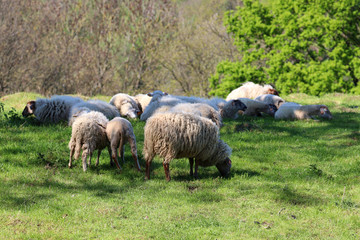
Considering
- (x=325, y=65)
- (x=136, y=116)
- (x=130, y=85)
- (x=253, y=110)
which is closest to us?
(x=136, y=116)

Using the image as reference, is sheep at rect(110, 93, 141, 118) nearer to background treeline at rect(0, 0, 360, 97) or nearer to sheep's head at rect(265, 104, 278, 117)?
sheep's head at rect(265, 104, 278, 117)

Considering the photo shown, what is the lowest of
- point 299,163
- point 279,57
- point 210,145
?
point 299,163

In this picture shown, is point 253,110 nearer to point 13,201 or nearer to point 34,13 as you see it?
point 13,201

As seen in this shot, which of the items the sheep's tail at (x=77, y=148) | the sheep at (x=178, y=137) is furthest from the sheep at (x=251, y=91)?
the sheep's tail at (x=77, y=148)

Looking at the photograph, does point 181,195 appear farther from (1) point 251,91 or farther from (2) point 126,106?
(1) point 251,91

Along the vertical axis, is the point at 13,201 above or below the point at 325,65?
below

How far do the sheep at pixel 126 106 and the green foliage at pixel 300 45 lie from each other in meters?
14.8

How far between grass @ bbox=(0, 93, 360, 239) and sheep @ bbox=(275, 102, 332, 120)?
355 cm

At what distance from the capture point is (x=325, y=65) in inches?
1016

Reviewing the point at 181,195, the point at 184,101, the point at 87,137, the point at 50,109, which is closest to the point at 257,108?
the point at 184,101

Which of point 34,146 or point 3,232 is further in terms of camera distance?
point 34,146

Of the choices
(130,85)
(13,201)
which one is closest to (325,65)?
(130,85)

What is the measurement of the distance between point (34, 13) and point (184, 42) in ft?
37.5

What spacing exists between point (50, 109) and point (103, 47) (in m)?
18.4
